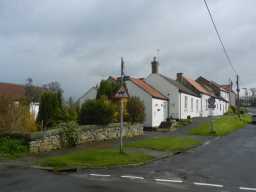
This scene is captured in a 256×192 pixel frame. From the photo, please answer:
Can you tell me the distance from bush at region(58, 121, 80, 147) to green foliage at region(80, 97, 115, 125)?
408cm

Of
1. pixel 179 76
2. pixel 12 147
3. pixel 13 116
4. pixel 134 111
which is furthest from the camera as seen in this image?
pixel 179 76

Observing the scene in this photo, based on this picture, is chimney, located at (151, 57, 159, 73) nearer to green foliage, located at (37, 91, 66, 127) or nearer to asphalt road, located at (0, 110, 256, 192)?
green foliage, located at (37, 91, 66, 127)

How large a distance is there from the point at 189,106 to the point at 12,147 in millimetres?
35900

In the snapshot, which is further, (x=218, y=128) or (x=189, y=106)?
(x=189, y=106)

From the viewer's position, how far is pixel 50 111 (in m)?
23.4

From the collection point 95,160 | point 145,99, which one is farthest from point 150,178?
point 145,99

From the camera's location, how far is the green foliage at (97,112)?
2364 cm

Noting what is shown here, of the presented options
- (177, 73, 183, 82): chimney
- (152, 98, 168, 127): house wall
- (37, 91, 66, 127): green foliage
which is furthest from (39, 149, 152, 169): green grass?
(177, 73, 183, 82): chimney

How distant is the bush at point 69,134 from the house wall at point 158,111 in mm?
18094

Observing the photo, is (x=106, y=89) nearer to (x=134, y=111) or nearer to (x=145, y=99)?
(x=134, y=111)

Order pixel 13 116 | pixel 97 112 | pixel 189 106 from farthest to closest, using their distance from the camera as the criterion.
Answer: pixel 189 106
pixel 97 112
pixel 13 116

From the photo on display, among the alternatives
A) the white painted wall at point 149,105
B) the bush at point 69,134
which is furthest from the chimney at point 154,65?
the bush at point 69,134

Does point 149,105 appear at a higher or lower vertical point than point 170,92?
lower

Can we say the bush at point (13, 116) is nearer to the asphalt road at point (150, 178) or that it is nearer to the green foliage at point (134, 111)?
the asphalt road at point (150, 178)
